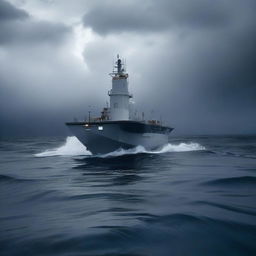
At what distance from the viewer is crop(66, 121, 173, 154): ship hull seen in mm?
36969

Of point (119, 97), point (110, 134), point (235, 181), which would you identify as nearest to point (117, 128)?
point (110, 134)

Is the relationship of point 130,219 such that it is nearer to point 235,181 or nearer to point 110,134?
point 235,181

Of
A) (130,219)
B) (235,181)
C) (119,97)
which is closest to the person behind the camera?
(130,219)

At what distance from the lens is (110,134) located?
37.3m

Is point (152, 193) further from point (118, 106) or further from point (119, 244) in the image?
point (118, 106)

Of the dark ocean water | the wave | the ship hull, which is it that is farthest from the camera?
the ship hull

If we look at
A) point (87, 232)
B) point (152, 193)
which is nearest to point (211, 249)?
point (87, 232)

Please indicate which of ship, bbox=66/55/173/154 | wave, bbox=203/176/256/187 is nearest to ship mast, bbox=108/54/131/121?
ship, bbox=66/55/173/154

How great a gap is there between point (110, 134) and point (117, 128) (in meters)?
1.37

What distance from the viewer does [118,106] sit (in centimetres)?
4406

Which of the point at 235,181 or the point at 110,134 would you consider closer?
the point at 235,181

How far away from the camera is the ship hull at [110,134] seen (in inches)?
1455

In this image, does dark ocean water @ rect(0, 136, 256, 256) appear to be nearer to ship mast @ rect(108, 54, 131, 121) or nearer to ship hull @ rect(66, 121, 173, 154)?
ship hull @ rect(66, 121, 173, 154)

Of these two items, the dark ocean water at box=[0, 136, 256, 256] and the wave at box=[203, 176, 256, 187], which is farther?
the wave at box=[203, 176, 256, 187]
